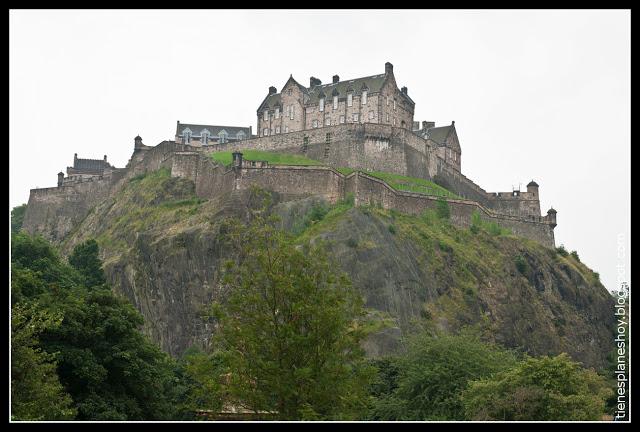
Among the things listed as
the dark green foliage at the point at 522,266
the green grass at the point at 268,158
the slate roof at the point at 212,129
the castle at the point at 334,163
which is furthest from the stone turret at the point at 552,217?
the slate roof at the point at 212,129

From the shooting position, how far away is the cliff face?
61969 millimetres

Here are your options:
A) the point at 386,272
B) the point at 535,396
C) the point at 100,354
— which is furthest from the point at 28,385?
the point at 386,272

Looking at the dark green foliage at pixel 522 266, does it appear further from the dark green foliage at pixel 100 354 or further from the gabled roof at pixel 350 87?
the dark green foliage at pixel 100 354

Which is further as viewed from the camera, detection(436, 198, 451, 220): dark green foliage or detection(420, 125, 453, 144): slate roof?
detection(420, 125, 453, 144): slate roof

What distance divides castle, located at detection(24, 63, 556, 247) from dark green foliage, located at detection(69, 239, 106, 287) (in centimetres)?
1003

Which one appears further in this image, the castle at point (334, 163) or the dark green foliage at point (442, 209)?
the dark green foliage at point (442, 209)

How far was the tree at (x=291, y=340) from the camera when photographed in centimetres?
2581

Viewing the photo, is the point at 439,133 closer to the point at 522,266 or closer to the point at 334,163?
the point at 334,163

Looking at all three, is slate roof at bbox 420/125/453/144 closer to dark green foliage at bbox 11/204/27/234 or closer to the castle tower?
the castle tower

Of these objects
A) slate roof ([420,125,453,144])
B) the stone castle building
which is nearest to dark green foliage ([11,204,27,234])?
the stone castle building

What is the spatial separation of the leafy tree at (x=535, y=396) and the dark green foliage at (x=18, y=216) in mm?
69284

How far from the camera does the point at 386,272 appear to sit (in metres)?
61.8

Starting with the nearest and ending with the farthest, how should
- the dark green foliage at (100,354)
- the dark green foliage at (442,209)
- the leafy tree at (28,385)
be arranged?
the leafy tree at (28,385)
the dark green foliage at (100,354)
the dark green foliage at (442,209)

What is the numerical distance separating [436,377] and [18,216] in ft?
234
